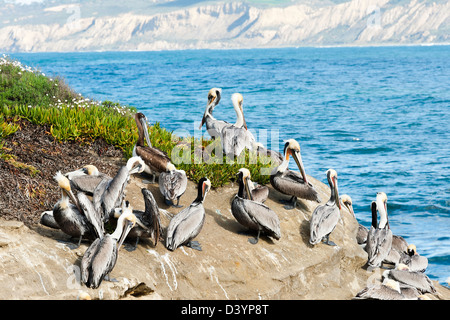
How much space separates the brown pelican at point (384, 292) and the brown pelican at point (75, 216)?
162 inches

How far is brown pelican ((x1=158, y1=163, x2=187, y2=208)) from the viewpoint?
29.4 ft

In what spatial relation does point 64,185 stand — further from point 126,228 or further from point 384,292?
point 384,292

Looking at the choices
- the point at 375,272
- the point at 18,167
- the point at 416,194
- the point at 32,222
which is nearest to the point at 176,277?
the point at 32,222

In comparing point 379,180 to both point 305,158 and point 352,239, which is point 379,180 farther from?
point 352,239

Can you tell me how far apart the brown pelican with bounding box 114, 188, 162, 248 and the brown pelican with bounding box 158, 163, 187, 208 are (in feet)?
3.16

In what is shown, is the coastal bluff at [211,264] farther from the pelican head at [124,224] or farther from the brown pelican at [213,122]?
the brown pelican at [213,122]

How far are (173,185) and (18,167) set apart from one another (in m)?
2.60

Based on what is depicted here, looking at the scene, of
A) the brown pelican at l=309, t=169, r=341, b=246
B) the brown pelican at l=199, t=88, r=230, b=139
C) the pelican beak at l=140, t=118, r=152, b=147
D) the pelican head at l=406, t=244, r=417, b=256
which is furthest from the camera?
the pelican head at l=406, t=244, r=417, b=256

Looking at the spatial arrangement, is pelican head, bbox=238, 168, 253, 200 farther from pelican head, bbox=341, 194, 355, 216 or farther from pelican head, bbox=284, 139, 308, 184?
pelican head, bbox=341, 194, 355, 216

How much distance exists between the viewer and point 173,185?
9.01 m

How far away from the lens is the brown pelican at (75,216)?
754cm

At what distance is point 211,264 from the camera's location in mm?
8242

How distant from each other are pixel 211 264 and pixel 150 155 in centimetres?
240

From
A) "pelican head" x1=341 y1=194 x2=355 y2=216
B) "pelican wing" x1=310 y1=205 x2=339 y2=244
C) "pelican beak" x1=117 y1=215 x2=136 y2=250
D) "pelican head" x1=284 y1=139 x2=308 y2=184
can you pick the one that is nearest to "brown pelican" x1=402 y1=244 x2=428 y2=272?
"pelican head" x1=341 y1=194 x2=355 y2=216
